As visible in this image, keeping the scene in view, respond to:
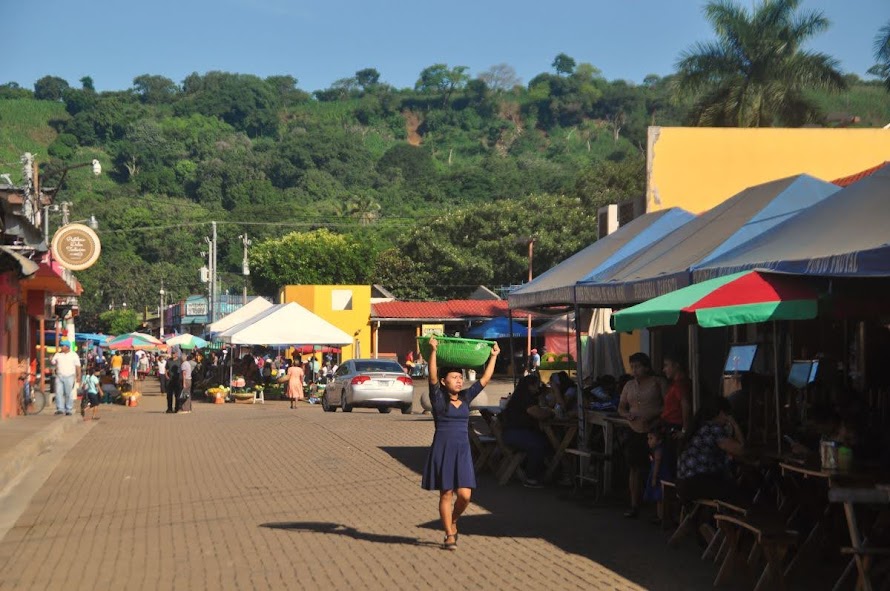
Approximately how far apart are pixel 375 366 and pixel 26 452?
14.1m

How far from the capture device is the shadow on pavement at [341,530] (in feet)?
35.7

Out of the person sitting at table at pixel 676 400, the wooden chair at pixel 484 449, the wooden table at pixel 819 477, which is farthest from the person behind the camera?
the wooden chair at pixel 484 449

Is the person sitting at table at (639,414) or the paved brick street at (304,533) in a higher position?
the person sitting at table at (639,414)

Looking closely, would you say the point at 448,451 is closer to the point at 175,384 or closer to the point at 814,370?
the point at 814,370

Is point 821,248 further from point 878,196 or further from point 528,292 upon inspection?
point 528,292

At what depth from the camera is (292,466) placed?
57.1 feet

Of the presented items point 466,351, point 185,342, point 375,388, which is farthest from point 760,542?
point 185,342

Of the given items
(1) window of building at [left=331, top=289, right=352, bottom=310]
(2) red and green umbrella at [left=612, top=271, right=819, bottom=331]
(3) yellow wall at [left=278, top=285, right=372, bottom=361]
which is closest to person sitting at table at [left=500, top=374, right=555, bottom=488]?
(2) red and green umbrella at [left=612, top=271, right=819, bottom=331]

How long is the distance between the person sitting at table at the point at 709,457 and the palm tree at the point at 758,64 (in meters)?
29.9

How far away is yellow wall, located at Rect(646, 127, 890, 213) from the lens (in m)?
25.8

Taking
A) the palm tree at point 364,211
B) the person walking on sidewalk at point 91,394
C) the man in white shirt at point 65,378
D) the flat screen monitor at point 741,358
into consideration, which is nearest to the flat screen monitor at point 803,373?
the flat screen monitor at point 741,358

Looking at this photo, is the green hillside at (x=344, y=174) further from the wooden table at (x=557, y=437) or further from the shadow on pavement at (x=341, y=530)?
the shadow on pavement at (x=341, y=530)

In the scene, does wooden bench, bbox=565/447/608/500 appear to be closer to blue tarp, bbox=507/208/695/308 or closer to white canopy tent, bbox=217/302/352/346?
blue tarp, bbox=507/208/695/308

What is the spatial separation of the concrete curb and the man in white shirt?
2.45m
